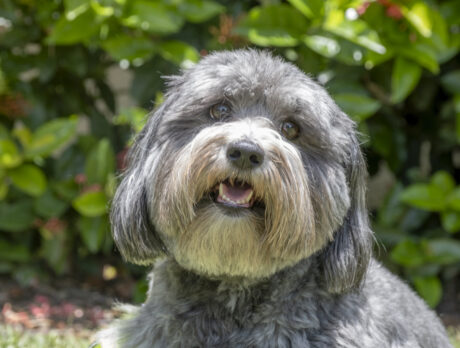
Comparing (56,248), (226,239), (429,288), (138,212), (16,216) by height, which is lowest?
(56,248)

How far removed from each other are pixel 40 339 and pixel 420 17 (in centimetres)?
293

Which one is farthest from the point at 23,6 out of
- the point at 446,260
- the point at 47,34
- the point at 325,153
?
the point at 446,260

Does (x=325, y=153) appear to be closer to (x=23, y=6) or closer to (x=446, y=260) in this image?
(x=446, y=260)

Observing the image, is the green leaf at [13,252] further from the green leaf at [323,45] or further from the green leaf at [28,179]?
the green leaf at [323,45]

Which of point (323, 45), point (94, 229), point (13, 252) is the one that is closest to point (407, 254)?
point (323, 45)

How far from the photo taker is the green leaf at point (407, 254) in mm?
4645

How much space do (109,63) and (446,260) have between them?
2.88m

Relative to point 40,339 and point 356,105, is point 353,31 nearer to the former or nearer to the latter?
point 356,105

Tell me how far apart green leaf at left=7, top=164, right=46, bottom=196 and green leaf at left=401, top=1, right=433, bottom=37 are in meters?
2.62

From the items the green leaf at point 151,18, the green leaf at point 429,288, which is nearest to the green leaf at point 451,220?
the green leaf at point 429,288

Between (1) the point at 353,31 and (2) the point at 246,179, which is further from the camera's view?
(1) the point at 353,31

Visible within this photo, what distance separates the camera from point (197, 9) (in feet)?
14.2

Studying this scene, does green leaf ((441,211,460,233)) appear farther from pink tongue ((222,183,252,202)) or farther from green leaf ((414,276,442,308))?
pink tongue ((222,183,252,202))

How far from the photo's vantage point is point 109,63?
17.4 feet
